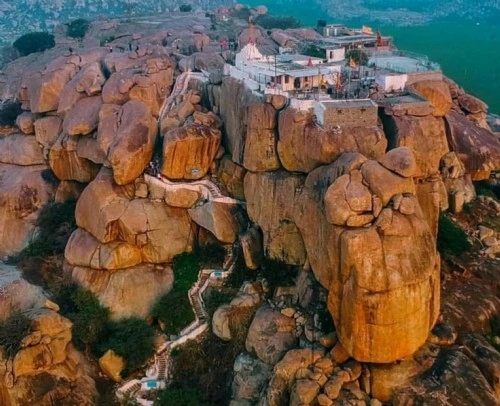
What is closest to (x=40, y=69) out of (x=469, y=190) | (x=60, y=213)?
(x=60, y=213)

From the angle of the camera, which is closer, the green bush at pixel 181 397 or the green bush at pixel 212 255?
the green bush at pixel 181 397

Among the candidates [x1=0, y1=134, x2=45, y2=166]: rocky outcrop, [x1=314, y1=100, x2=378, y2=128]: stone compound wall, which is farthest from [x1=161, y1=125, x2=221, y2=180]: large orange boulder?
[x1=0, y1=134, x2=45, y2=166]: rocky outcrop

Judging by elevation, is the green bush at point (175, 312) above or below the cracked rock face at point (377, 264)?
below

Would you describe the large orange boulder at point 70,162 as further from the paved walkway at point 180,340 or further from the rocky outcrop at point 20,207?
the paved walkway at point 180,340

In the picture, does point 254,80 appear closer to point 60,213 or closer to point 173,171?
point 173,171

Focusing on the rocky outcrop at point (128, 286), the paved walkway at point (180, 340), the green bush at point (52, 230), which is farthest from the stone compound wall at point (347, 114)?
the green bush at point (52, 230)

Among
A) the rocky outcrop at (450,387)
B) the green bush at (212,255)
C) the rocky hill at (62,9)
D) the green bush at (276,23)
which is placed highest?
the rocky outcrop at (450,387)

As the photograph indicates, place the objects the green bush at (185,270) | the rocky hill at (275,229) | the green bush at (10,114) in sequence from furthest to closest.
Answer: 1. the green bush at (10,114)
2. the green bush at (185,270)
3. the rocky hill at (275,229)
